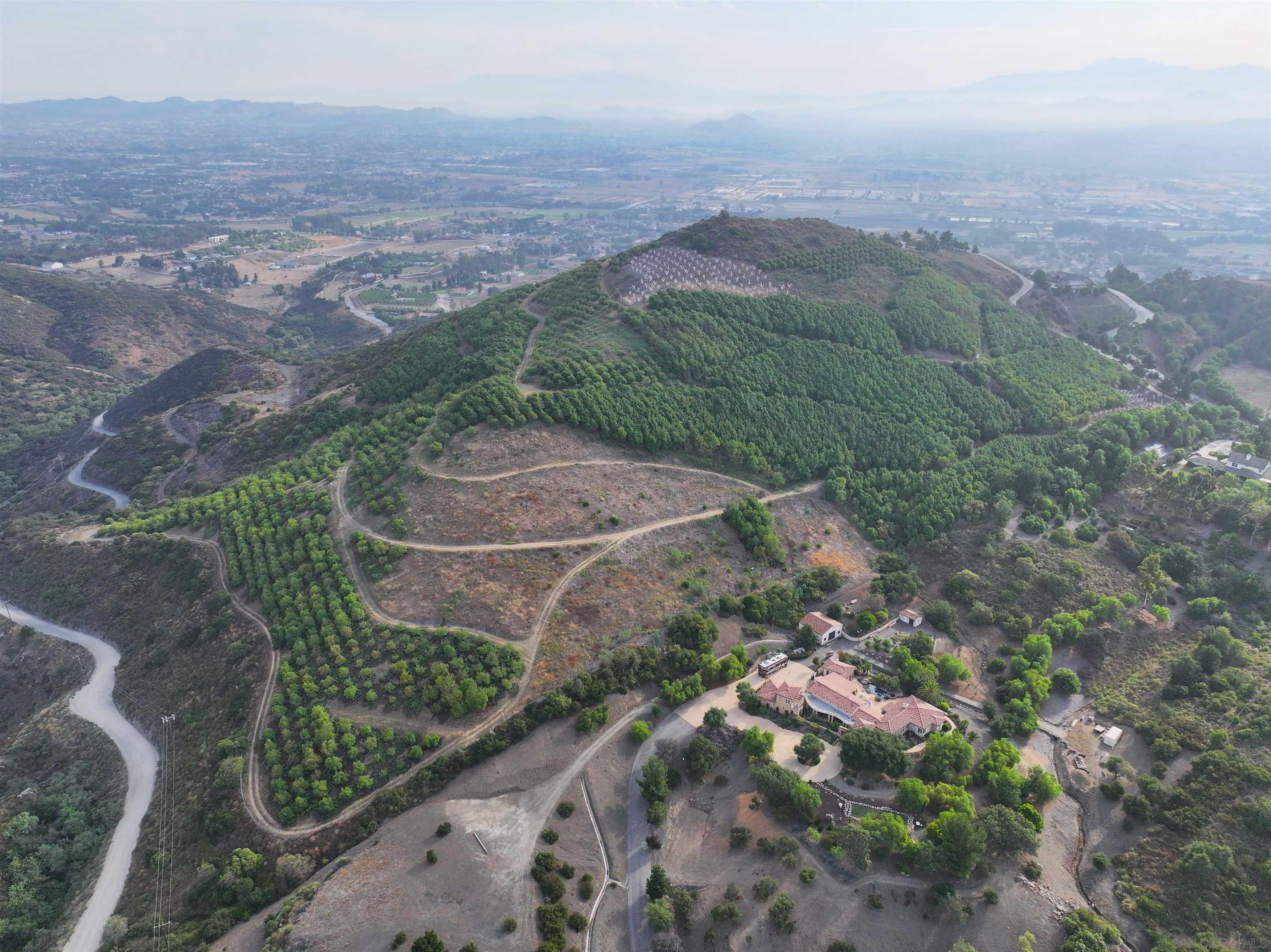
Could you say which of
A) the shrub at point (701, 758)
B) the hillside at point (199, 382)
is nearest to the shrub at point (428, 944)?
the shrub at point (701, 758)

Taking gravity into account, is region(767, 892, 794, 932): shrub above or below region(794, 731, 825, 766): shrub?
below

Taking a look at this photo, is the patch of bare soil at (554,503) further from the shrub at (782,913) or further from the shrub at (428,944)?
the shrub at (782,913)

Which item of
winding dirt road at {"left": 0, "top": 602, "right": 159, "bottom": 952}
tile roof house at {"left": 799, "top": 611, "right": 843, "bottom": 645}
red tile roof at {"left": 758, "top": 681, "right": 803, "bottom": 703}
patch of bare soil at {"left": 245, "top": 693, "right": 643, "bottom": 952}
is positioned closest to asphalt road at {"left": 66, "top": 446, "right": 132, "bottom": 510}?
winding dirt road at {"left": 0, "top": 602, "right": 159, "bottom": 952}

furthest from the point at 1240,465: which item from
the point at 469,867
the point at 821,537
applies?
the point at 469,867

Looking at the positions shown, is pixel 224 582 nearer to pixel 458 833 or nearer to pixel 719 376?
pixel 458 833

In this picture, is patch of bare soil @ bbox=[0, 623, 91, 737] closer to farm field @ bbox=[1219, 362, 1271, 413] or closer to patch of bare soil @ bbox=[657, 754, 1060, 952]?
patch of bare soil @ bbox=[657, 754, 1060, 952]

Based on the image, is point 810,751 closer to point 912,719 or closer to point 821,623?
point 912,719
